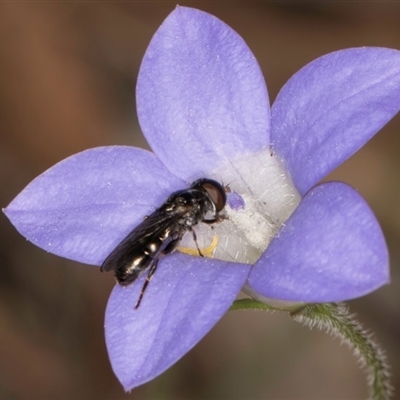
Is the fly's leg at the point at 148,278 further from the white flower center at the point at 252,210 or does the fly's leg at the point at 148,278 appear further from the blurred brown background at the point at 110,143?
the blurred brown background at the point at 110,143

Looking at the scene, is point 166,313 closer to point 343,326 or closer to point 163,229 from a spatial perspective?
point 163,229

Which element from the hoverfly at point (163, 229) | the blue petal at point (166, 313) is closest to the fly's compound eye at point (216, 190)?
the hoverfly at point (163, 229)

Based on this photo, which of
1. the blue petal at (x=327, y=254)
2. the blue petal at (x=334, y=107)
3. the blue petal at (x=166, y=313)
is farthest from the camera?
the blue petal at (x=334, y=107)

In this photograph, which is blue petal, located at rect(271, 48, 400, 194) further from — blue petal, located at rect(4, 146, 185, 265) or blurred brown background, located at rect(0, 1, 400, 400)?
blurred brown background, located at rect(0, 1, 400, 400)

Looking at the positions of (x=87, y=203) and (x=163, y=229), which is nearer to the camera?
(x=163, y=229)

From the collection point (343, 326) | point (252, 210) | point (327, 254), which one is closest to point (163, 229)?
point (252, 210)

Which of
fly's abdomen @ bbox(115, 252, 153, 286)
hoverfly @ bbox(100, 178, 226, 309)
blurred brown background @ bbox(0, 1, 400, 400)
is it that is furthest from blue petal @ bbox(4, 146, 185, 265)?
blurred brown background @ bbox(0, 1, 400, 400)

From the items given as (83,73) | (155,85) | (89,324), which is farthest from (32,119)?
(155,85)
